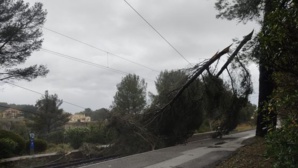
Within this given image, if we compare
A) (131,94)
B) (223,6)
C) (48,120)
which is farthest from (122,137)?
(48,120)

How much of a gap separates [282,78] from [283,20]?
1749 mm

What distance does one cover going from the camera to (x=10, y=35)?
79.2 ft

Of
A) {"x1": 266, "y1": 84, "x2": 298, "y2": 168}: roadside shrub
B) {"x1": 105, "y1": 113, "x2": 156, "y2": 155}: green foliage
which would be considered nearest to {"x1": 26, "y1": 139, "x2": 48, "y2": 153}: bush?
{"x1": 105, "y1": 113, "x2": 156, "y2": 155}: green foliage

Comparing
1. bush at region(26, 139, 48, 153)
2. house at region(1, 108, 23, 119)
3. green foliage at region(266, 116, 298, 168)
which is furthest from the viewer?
house at region(1, 108, 23, 119)

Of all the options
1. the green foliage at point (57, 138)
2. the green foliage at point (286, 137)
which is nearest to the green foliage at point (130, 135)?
the green foliage at point (286, 137)

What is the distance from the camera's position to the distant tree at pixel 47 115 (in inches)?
1853

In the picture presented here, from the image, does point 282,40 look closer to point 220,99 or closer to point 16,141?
point 220,99

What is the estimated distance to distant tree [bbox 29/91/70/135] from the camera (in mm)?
47062

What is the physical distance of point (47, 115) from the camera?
156 feet

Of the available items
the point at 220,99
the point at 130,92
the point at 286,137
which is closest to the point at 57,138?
the point at 130,92

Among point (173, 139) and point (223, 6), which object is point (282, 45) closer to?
point (223, 6)

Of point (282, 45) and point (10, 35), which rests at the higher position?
point (10, 35)

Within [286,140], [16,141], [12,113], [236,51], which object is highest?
[12,113]

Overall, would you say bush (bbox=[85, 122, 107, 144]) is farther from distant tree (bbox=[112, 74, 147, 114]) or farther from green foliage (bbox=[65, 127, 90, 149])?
distant tree (bbox=[112, 74, 147, 114])
